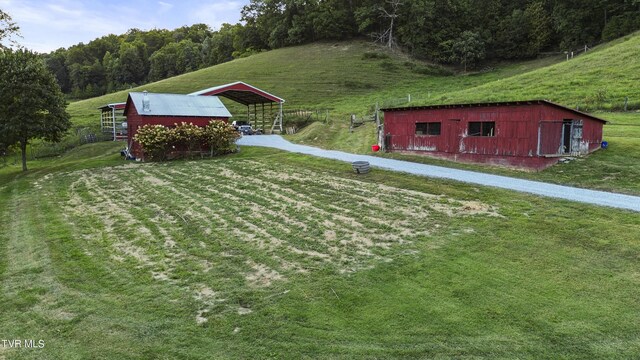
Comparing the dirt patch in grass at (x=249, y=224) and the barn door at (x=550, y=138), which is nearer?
the dirt patch in grass at (x=249, y=224)

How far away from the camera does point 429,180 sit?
1514 centimetres

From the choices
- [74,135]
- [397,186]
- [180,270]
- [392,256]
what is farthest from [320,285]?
[74,135]

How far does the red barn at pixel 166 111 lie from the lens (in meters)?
25.9

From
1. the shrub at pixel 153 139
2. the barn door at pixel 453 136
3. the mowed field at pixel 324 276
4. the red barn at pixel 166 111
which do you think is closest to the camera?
the mowed field at pixel 324 276

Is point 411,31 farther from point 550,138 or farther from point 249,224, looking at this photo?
point 249,224

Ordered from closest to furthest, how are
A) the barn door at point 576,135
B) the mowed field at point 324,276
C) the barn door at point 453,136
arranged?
the mowed field at point 324,276 < the barn door at point 576,135 < the barn door at point 453,136

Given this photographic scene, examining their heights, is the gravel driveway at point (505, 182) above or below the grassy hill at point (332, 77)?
below

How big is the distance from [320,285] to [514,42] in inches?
2876

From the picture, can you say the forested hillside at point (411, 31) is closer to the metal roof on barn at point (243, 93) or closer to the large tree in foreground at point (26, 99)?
the metal roof on barn at point (243, 93)

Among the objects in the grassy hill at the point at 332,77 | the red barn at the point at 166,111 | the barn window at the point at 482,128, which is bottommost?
the barn window at the point at 482,128

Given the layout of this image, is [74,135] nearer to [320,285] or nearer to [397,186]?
[397,186]

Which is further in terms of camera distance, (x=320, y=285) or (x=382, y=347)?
(x=320, y=285)

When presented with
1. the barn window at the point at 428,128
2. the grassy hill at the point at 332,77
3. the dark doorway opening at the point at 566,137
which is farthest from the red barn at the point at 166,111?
the dark doorway opening at the point at 566,137

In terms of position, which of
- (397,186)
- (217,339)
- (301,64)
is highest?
(301,64)
